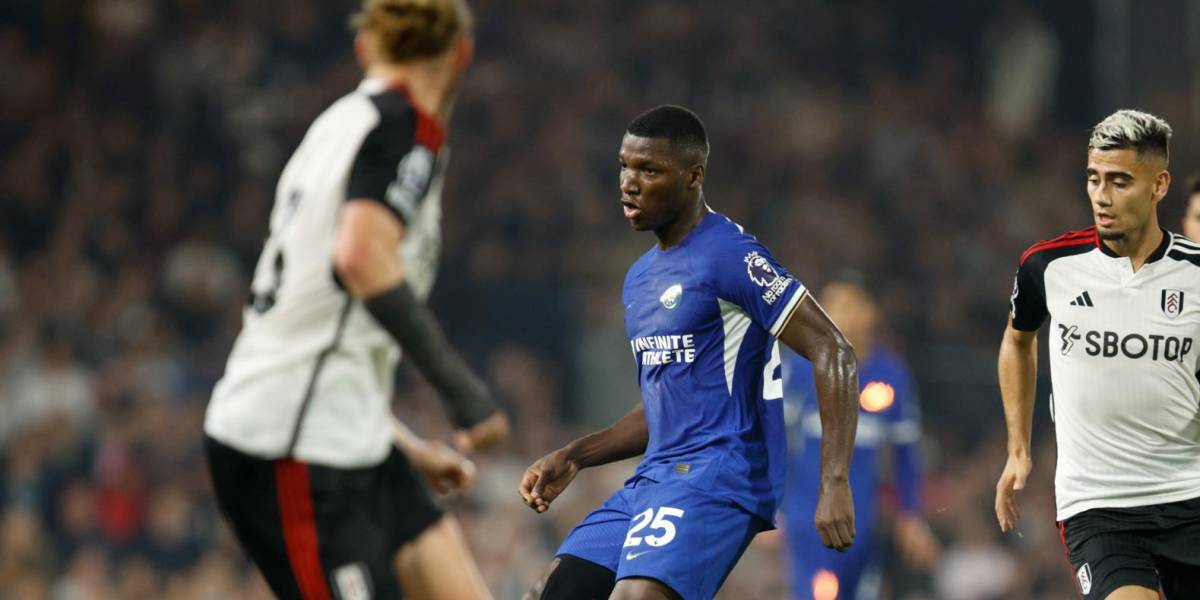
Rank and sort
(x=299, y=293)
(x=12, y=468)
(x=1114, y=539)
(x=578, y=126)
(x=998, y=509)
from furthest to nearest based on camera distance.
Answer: (x=578, y=126)
(x=12, y=468)
(x=998, y=509)
(x=1114, y=539)
(x=299, y=293)

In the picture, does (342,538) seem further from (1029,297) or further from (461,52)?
(1029,297)

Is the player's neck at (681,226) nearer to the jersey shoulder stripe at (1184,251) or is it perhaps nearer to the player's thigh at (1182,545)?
the jersey shoulder stripe at (1184,251)

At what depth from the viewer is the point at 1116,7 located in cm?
1511

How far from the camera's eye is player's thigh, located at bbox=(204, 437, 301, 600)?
401 cm

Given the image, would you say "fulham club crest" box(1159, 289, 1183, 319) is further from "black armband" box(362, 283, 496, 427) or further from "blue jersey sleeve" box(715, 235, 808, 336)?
"black armband" box(362, 283, 496, 427)

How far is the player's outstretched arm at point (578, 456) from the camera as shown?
218 inches

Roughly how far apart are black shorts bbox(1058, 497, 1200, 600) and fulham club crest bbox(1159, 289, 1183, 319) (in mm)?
650

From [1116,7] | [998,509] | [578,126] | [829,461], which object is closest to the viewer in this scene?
[829,461]

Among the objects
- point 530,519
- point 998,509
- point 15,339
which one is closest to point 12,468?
point 15,339

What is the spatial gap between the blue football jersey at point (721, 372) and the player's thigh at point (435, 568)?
1169mm

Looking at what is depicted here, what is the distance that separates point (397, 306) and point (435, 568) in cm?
85

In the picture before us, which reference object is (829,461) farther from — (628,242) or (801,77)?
(801,77)

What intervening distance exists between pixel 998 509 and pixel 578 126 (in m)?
11.3

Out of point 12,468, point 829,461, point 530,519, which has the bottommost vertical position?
point 530,519
